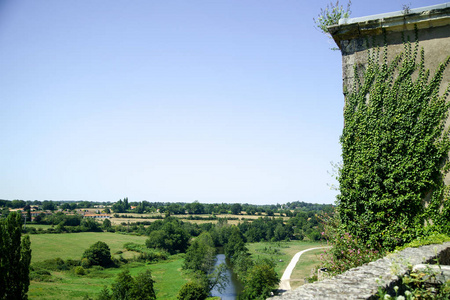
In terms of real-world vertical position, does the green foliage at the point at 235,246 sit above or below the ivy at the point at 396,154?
below

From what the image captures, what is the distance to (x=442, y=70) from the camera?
24.3ft

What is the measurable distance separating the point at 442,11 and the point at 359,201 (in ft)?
16.6

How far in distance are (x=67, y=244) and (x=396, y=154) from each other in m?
64.3

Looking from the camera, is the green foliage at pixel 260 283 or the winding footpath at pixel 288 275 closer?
the green foliage at pixel 260 283

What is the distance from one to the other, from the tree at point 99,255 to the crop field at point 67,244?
1.79m

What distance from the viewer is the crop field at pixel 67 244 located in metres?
51.1

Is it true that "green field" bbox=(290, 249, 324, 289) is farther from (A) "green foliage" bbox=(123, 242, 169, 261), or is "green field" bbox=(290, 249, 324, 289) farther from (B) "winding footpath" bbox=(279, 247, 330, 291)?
(A) "green foliage" bbox=(123, 242, 169, 261)

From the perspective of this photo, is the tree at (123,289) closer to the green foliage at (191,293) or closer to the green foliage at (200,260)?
the green foliage at (191,293)

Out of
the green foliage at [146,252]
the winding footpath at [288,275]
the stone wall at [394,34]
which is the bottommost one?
the green foliage at [146,252]

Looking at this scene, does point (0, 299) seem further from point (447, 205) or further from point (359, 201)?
point (447, 205)

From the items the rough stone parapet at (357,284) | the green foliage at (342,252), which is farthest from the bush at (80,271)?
the rough stone parapet at (357,284)

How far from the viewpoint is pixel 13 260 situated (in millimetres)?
20719

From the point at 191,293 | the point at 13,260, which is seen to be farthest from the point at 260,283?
the point at 13,260

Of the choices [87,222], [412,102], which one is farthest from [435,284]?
[87,222]
